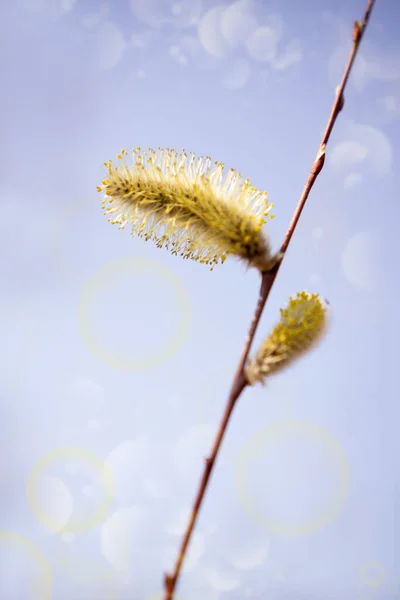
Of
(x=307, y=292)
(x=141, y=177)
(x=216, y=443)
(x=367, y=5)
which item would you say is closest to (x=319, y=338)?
(x=307, y=292)

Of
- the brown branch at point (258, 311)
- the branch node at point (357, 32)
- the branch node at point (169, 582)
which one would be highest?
the branch node at point (357, 32)

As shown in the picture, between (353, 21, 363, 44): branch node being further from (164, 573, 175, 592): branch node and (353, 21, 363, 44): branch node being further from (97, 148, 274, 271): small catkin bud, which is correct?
(164, 573, 175, 592): branch node

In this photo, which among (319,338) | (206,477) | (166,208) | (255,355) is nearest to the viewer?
(206,477)

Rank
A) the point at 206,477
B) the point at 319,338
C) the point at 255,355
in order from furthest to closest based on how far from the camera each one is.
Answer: the point at 319,338 < the point at 255,355 < the point at 206,477

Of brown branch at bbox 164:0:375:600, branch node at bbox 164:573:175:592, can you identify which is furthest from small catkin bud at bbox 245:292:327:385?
branch node at bbox 164:573:175:592

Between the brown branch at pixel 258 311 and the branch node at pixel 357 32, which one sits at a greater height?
the branch node at pixel 357 32

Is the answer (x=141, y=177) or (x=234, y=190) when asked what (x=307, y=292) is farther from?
(x=141, y=177)

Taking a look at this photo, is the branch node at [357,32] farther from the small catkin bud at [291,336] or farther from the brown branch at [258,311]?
the small catkin bud at [291,336]

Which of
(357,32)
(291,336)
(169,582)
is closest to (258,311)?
(291,336)

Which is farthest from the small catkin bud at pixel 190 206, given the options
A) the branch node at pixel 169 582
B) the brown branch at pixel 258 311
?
the branch node at pixel 169 582
